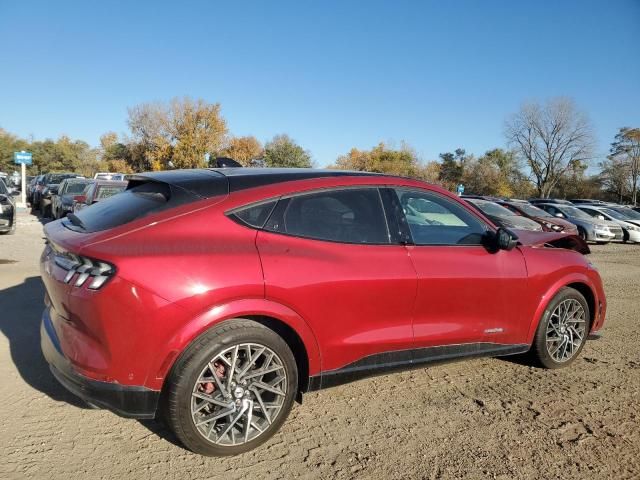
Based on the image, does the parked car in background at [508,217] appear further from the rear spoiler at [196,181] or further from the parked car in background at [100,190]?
the rear spoiler at [196,181]

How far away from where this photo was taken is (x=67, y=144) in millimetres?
78875

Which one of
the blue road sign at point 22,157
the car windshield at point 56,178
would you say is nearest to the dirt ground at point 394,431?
the blue road sign at point 22,157

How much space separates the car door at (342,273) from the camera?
3018 mm

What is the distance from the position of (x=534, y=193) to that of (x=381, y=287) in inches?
2890

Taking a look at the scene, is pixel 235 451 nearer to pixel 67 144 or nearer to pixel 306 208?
pixel 306 208

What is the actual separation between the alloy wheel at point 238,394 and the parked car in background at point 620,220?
21184mm

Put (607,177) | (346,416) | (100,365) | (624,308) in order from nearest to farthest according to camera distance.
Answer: (100,365), (346,416), (624,308), (607,177)

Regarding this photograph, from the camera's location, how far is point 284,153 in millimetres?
66188

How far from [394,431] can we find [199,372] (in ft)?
4.64

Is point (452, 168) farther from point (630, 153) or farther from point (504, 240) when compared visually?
point (504, 240)

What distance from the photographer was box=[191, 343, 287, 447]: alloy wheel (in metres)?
2.84

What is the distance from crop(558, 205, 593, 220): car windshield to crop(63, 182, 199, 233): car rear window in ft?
68.6

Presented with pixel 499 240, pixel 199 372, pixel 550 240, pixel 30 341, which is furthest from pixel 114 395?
pixel 550 240

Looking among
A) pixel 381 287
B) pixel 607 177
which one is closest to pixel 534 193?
pixel 607 177
